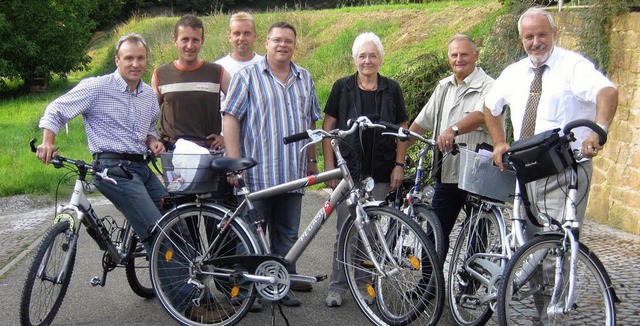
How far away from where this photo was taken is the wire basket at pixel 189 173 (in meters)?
5.69

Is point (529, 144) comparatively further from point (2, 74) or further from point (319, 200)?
point (2, 74)

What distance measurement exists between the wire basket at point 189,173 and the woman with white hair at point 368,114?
95 centimetres

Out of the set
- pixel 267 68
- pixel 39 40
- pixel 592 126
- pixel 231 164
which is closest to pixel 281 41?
pixel 267 68

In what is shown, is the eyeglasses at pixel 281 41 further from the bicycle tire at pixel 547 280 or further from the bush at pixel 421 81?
the bush at pixel 421 81

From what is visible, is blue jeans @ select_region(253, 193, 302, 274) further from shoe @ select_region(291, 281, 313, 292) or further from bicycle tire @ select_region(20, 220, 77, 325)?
bicycle tire @ select_region(20, 220, 77, 325)

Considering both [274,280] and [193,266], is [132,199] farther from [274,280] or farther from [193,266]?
[274,280]

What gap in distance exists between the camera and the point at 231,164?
18.6 feet

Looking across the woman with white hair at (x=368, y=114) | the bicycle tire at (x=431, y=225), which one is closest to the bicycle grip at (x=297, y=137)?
the woman with white hair at (x=368, y=114)

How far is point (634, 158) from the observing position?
8.57 metres

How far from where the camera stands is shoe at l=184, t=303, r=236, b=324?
19.3 feet

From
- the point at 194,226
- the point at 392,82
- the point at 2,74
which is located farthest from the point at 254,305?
the point at 2,74

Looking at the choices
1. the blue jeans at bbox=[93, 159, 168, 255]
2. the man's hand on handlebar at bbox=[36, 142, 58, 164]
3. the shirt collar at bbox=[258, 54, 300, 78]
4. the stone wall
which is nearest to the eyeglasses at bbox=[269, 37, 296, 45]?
the shirt collar at bbox=[258, 54, 300, 78]

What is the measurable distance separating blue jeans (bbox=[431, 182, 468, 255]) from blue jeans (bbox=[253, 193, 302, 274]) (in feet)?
3.32

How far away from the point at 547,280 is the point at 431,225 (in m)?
1.16
